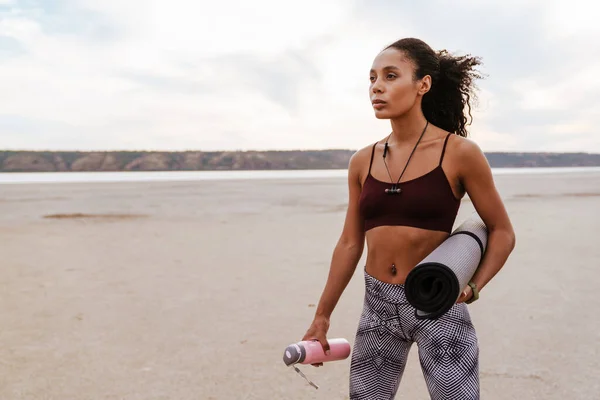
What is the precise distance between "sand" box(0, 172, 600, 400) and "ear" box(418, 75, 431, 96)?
9.23 feet

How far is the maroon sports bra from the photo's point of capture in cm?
221

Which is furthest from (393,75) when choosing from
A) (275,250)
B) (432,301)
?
(275,250)

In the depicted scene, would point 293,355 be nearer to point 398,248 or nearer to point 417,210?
point 398,248

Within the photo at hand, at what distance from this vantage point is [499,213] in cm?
219

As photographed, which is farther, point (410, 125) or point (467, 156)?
point (410, 125)

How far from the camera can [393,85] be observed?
7.41ft

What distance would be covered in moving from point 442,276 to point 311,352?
2.80 feet

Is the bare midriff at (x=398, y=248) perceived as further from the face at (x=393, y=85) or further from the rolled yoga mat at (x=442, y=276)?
the face at (x=393, y=85)

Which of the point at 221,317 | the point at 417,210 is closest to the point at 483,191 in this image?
the point at 417,210

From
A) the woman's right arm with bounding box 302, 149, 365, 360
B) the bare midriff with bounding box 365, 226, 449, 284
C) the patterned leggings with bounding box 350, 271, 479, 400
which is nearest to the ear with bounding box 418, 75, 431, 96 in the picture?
the woman's right arm with bounding box 302, 149, 365, 360

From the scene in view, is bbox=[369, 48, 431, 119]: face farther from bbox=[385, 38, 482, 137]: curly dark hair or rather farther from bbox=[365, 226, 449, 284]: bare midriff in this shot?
bbox=[365, 226, 449, 284]: bare midriff

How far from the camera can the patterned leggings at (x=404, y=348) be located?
2188 millimetres

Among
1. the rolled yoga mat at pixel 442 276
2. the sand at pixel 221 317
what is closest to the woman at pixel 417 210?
the rolled yoga mat at pixel 442 276

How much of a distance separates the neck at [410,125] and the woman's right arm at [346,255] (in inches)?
8.8
